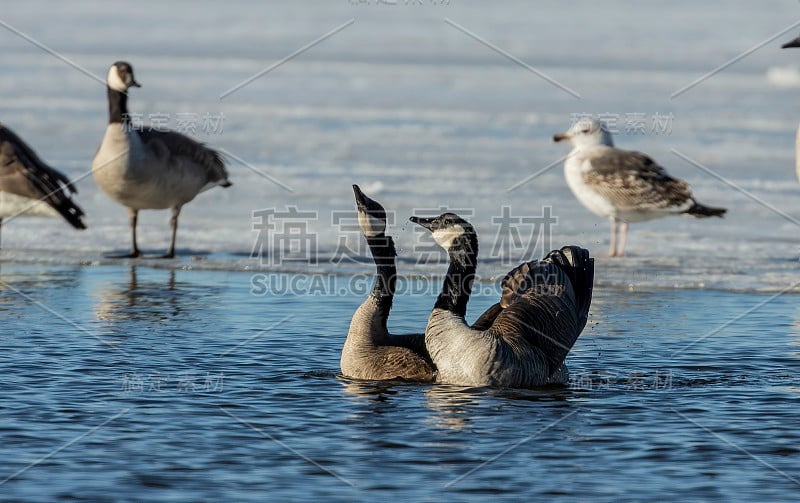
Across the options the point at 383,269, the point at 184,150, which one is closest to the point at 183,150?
the point at 184,150

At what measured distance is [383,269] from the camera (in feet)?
27.5

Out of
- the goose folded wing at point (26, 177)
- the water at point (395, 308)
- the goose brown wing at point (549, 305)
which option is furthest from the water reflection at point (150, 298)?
the goose brown wing at point (549, 305)

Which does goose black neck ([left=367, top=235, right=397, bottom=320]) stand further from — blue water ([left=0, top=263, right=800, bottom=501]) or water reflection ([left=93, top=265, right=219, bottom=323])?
water reflection ([left=93, top=265, right=219, bottom=323])

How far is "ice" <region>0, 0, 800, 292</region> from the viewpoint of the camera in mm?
14070

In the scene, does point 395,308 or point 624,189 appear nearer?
point 395,308

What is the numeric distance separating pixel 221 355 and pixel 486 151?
1151 centimetres

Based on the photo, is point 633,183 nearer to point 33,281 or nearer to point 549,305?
point 549,305

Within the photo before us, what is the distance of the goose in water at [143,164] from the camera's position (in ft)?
43.6

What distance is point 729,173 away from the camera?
18.0m

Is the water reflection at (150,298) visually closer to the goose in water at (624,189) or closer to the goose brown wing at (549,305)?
the goose brown wing at (549,305)

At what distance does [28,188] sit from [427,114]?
1174 cm

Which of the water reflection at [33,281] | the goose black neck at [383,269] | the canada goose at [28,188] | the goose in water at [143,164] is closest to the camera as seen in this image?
the goose black neck at [383,269]

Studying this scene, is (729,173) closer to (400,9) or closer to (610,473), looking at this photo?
(610,473)

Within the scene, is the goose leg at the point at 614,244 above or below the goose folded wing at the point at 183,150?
below
